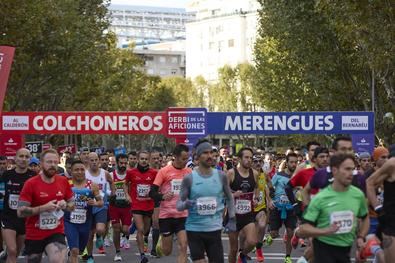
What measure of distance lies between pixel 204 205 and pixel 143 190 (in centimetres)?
588

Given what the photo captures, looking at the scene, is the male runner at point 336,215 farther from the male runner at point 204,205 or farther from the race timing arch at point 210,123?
the race timing arch at point 210,123

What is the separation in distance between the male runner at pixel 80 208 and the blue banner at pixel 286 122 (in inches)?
445

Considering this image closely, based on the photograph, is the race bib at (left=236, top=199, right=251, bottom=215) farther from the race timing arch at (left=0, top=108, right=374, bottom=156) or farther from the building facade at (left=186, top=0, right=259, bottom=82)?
the building facade at (left=186, top=0, right=259, bottom=82)

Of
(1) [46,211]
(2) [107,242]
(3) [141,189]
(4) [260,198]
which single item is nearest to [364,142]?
(2) [107,242]

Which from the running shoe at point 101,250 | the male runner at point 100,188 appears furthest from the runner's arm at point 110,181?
the running shoe at point 101,250

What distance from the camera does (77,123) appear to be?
1047 inches

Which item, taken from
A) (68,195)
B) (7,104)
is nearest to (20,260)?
(68,195)

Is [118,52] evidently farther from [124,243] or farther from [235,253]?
[235,253]

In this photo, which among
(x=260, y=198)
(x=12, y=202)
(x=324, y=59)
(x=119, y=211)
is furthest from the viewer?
(x=324, y=59)

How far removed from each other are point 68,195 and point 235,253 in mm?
3290

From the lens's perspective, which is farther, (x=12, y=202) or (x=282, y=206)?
(x=282, y=206)

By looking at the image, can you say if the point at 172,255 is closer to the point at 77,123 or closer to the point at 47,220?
the point at 47,220

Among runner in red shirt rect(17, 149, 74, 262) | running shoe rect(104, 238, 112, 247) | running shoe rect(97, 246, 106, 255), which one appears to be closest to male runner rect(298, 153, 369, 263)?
runner in red shirt rect(17, 149, 74, 262)

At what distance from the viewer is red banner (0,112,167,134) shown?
26.2 meters
